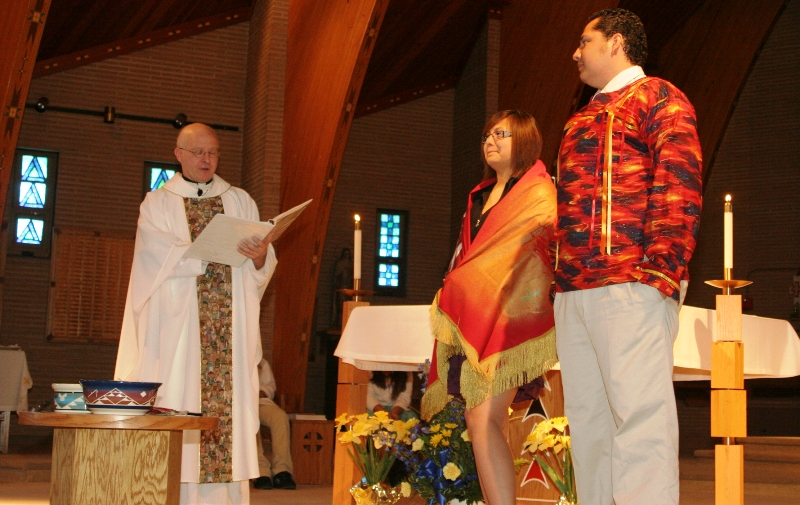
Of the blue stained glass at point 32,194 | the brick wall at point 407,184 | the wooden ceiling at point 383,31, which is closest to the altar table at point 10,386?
the blue stained glass at point 32,194

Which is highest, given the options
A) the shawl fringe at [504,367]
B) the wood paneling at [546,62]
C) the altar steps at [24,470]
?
the wood paneling at [546,62]

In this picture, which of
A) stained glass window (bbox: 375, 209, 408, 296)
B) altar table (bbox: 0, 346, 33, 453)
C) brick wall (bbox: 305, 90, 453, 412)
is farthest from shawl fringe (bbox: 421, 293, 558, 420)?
stained glass window (bbox: 375, 209, 408, 296)

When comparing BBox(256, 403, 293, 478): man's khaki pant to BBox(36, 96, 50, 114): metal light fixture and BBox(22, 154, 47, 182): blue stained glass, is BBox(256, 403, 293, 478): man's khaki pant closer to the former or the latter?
BBox(22, 154, 47, 182): blue stained glass

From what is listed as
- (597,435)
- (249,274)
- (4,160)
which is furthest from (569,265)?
(4,160)

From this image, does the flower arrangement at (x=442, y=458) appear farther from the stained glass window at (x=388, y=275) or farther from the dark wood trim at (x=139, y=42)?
the stained glass window at (x=388, y=275)

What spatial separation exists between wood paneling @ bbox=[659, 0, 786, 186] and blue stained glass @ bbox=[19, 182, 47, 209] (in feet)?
26.3

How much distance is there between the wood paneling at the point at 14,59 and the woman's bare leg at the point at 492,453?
624 cm

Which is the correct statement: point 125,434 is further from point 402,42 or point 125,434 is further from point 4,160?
point 402,42

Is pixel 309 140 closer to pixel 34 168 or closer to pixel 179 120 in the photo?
pixel 179 120

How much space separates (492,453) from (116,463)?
1.20m

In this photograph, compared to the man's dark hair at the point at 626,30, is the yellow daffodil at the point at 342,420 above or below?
below

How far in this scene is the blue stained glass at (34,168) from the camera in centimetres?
1193

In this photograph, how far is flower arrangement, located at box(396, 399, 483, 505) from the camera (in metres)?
4.09

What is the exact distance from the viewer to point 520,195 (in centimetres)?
343
